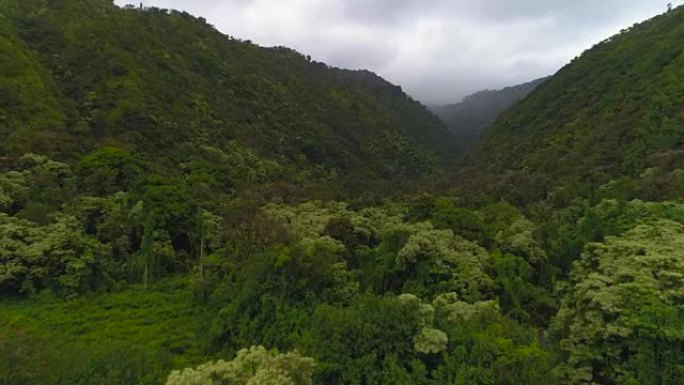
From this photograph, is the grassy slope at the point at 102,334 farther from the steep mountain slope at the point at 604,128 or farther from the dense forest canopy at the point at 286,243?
the steep mountain slope at the point at 604,128

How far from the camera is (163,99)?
197 feet

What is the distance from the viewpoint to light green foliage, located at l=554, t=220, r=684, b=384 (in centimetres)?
1274

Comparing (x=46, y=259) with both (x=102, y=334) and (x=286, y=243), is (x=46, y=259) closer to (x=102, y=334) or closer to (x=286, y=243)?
(x=102, y=334)

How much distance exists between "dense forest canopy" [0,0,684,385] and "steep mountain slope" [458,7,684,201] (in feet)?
1.24

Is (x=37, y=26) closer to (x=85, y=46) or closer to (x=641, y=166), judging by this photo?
(x=85, y=46)

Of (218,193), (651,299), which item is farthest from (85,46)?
(651,299)

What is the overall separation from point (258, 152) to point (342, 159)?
2219cm

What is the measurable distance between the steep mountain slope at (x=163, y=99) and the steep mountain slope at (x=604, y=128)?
24.8 meters

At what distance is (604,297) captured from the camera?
14.4 metres

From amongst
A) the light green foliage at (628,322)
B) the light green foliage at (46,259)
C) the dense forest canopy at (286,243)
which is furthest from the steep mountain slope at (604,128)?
the light green foliage at (46,259)

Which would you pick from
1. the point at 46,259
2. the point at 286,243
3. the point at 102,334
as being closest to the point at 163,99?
the point at 46,259

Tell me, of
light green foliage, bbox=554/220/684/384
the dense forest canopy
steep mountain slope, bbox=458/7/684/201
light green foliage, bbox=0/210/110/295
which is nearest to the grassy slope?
the dense forest canopy

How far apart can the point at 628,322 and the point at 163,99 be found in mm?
57195

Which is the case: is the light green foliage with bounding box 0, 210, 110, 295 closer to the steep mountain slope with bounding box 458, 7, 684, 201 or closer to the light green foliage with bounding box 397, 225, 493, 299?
the light green foliage with bounding box 397, 225, 493, 299
